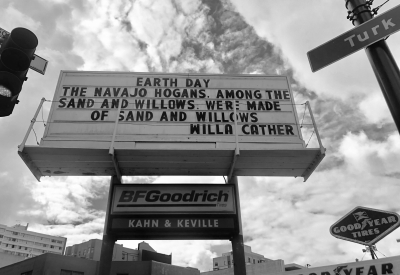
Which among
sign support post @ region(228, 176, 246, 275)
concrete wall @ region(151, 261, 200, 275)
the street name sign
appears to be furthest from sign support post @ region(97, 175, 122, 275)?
concrete wall @ region(151, 261, 200, 275)

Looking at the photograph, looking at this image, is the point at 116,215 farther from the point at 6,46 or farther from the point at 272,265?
the point at 272,265

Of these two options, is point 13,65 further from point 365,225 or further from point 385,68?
point 365,225

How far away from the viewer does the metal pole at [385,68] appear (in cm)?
436

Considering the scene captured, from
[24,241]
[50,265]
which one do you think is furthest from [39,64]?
[24,241]

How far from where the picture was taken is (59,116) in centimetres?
1003

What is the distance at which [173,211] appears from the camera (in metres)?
9.53

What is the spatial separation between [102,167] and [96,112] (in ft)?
5.72

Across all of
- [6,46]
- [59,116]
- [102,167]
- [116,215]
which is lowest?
[116,215]

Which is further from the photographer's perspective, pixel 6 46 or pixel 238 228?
pixel 238 228

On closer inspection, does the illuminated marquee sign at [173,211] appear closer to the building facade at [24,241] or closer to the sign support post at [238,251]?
the sign support post at [238,251]

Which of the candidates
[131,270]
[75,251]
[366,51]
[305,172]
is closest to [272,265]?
[75,251]

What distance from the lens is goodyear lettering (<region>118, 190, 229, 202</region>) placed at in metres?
9.73

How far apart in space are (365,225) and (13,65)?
14.0m

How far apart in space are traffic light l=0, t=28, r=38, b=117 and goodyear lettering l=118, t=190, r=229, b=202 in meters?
5.62
